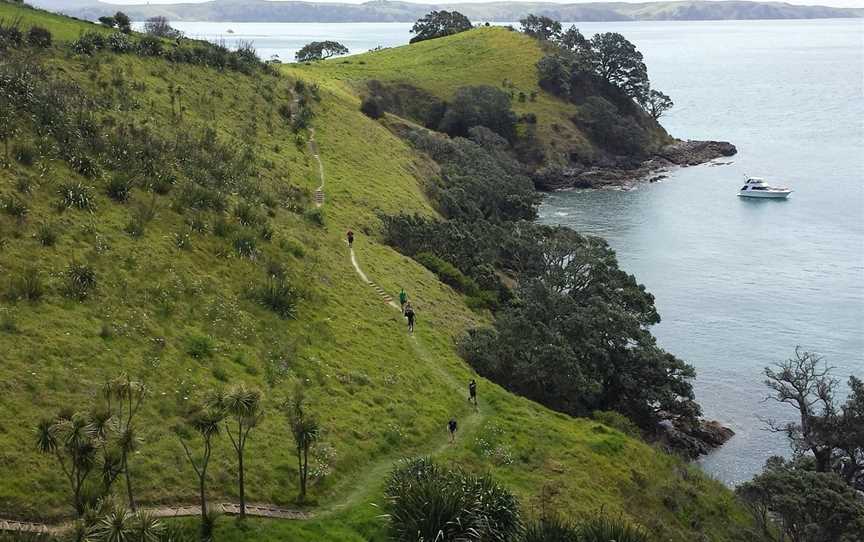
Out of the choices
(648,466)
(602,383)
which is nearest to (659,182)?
(602,383)

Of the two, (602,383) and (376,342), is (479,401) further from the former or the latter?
(602,383)

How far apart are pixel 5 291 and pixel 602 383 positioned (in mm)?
36499

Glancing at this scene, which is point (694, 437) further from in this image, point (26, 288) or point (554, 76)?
point (554, 76)

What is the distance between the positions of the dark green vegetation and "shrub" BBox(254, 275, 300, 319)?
84.7ft

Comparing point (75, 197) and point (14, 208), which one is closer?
point (14, 208)

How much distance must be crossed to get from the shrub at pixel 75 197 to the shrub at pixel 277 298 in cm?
990

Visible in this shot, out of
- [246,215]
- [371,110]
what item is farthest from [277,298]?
[371,110]

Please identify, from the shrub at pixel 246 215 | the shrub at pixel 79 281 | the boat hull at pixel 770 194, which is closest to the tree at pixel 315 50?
the boat hull at pixel 770 194

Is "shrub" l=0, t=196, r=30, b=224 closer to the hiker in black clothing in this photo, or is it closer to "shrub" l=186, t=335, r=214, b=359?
"shrub" l=186, t=335, r=214, b=359

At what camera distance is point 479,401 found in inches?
1631

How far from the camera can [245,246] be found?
44656 mm

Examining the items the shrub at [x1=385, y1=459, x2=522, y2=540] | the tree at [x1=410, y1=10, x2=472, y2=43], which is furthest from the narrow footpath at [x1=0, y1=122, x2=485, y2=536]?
the tree at [x1=410, y1=10, x2=472, y2=43]

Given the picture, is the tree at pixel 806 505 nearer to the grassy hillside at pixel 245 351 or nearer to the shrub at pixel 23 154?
the grassy hillside at pixel 245 351

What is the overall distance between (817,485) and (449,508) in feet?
74.2
